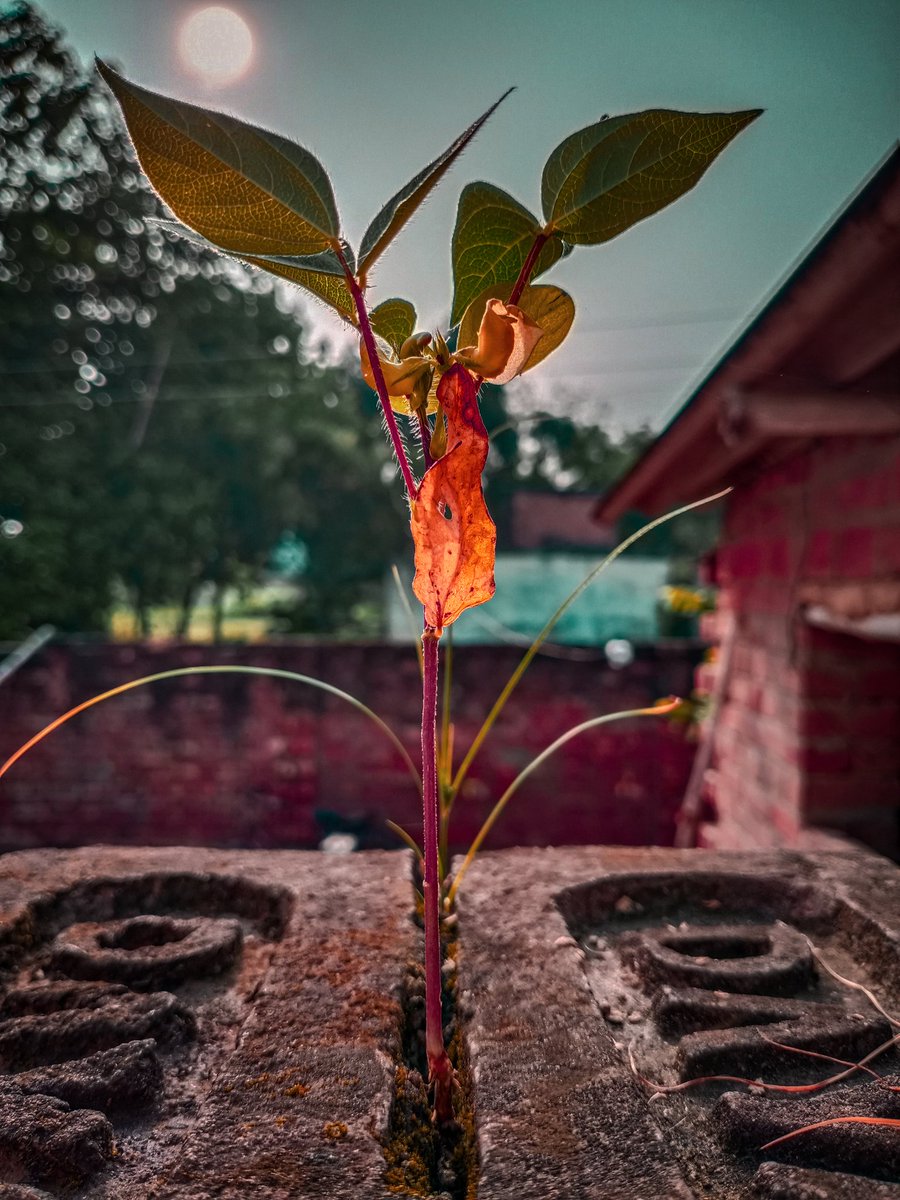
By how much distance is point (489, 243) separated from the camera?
709 mm

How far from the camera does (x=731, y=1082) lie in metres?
0.75

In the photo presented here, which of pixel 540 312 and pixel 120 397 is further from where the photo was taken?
pixel 120 397

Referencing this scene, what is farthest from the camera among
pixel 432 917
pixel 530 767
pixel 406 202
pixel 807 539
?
pixel 807 539

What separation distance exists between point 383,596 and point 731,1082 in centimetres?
1596

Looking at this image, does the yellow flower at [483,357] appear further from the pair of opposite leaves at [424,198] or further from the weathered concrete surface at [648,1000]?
the weathered concrete surface at [648,1000]

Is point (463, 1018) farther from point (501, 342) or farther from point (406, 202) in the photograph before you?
point (406, 202)

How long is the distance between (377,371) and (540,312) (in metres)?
0.20

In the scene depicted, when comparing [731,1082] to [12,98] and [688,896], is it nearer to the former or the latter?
[688,896]

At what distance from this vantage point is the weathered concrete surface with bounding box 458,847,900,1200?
60cm

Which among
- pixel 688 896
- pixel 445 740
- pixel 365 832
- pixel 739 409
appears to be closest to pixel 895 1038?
pixel 688 896

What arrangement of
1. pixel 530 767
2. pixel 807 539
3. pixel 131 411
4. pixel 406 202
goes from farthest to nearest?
pixel 131 411, pixel 807 539, pixel 530 767, pixel 406 202

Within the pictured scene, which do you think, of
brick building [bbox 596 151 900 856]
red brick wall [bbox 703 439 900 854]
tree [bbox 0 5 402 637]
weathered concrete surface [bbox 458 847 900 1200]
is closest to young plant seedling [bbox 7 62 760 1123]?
→ weathered concrete surface [bbox 458 847 900 1200]

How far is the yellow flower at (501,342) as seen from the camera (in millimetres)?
596

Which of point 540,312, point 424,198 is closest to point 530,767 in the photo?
point 540,312
